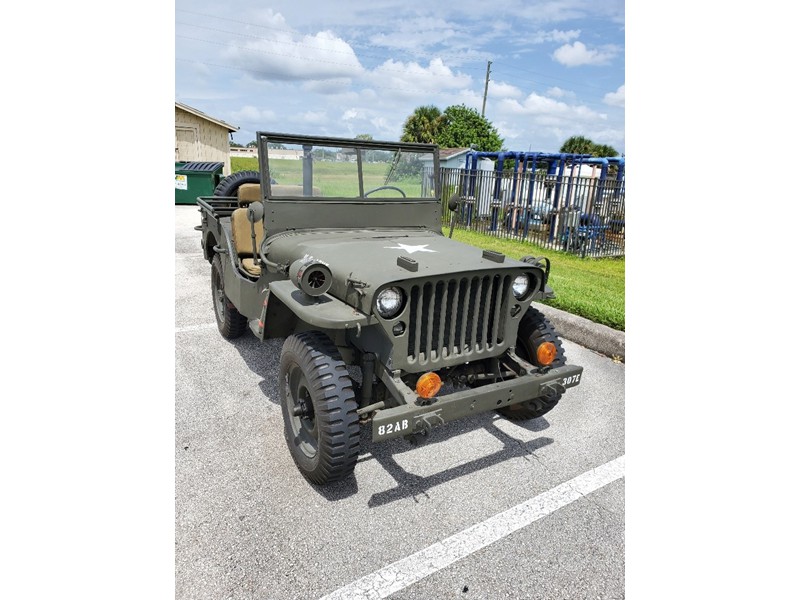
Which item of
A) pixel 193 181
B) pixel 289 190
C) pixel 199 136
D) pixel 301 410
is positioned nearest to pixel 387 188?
pixel 289 190

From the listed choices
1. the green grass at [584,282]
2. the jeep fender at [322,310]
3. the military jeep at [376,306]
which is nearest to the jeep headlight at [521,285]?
the military jeep at [376,306]

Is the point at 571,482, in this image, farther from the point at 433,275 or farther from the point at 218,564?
the point at 218,564

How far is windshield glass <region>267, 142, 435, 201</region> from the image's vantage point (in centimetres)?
396

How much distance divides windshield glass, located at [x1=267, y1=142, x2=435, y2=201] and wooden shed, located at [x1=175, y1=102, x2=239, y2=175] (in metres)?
20.6

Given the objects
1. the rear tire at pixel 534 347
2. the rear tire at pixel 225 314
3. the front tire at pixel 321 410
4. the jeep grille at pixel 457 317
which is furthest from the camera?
the rear tire at pixel 225 314

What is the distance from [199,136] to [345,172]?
2139 cm

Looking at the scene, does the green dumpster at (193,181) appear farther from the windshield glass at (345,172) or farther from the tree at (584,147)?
the tree at (584,147)

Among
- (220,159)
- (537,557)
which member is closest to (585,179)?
(537,557)

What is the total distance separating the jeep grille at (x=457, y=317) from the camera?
Answer: 9.55 ft

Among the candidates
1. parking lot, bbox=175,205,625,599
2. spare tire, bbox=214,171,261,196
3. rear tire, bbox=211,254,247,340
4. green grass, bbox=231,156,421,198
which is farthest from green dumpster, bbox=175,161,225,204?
parking lot, bbox=175,205,625,599

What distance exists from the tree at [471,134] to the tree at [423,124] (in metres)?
5.26

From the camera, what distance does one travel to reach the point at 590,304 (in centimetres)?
593

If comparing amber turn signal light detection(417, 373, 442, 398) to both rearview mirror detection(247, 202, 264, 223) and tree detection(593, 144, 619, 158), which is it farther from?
tree detection(593, 144, 619, 158)

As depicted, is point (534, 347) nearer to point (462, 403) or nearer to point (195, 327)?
point (462, 403)
